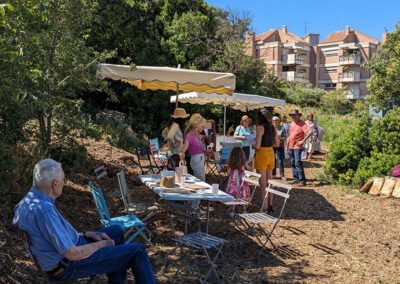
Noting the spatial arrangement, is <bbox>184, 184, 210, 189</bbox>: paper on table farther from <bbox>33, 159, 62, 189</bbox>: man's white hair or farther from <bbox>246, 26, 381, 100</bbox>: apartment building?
<bbox>246, 26, 381, 100</bbox>: apartment building

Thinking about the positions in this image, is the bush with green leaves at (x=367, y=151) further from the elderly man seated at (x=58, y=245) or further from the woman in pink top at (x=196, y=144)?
the elderly man seated at (x=58, y=245)

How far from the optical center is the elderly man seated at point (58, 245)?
274 cm

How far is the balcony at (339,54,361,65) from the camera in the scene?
50312 mm

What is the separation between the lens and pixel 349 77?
164 ft

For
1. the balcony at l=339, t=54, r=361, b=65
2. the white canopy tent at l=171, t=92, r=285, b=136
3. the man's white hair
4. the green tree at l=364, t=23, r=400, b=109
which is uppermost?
the balcony at l=339, t=54, r=361, b=65

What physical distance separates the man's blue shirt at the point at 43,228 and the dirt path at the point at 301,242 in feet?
3.40

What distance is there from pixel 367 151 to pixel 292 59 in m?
41.3

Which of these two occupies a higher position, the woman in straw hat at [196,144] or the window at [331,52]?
the window at [331,52]

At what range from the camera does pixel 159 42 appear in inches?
704

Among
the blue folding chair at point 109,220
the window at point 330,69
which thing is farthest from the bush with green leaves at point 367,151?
the window at point 330,69

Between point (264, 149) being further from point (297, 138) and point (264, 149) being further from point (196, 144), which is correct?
point (297, 138)

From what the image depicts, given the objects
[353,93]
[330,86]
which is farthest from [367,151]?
[330,86]

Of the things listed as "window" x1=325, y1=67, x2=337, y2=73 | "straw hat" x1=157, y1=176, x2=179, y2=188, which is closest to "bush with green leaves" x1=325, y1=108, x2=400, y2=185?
"straw hat" x1=157, y1=176, x2=179, y2=188

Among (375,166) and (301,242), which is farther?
(375,166)
